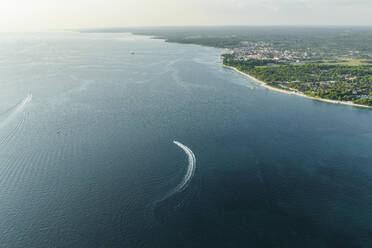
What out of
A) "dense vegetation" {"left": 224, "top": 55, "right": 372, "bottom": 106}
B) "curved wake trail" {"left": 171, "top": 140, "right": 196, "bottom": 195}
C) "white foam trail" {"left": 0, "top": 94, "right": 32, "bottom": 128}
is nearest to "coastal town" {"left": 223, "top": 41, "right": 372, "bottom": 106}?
"dense vegetation" {"left": 224, "top": 55, "right": 372, "bottom": 106}

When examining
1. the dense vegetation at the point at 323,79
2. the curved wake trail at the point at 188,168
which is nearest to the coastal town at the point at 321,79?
the dense vegetation at the point at 323,79

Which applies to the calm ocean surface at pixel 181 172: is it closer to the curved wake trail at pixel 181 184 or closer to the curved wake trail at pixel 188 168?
the curved wake trail at pixel 181 184

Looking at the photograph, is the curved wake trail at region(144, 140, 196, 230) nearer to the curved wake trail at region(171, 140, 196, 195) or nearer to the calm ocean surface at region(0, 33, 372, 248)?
the curved wake trail at region(171, 140, 196, 195)

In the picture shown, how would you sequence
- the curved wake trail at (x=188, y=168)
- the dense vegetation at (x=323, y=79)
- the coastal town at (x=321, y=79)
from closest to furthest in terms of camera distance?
1. the curved wake trail at (x=188, y=168)
2. the coastal town at (x=321, y=79)
3. the dense vegetation at (x=323, y=79)

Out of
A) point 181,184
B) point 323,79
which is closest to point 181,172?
point 181,184

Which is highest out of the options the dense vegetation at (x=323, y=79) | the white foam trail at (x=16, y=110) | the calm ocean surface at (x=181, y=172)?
the dense vegetation at (x=323, y=79)

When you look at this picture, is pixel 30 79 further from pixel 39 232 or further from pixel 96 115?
pixel 39 232

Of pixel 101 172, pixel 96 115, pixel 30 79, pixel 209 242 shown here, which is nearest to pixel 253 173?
pixel 209 242
